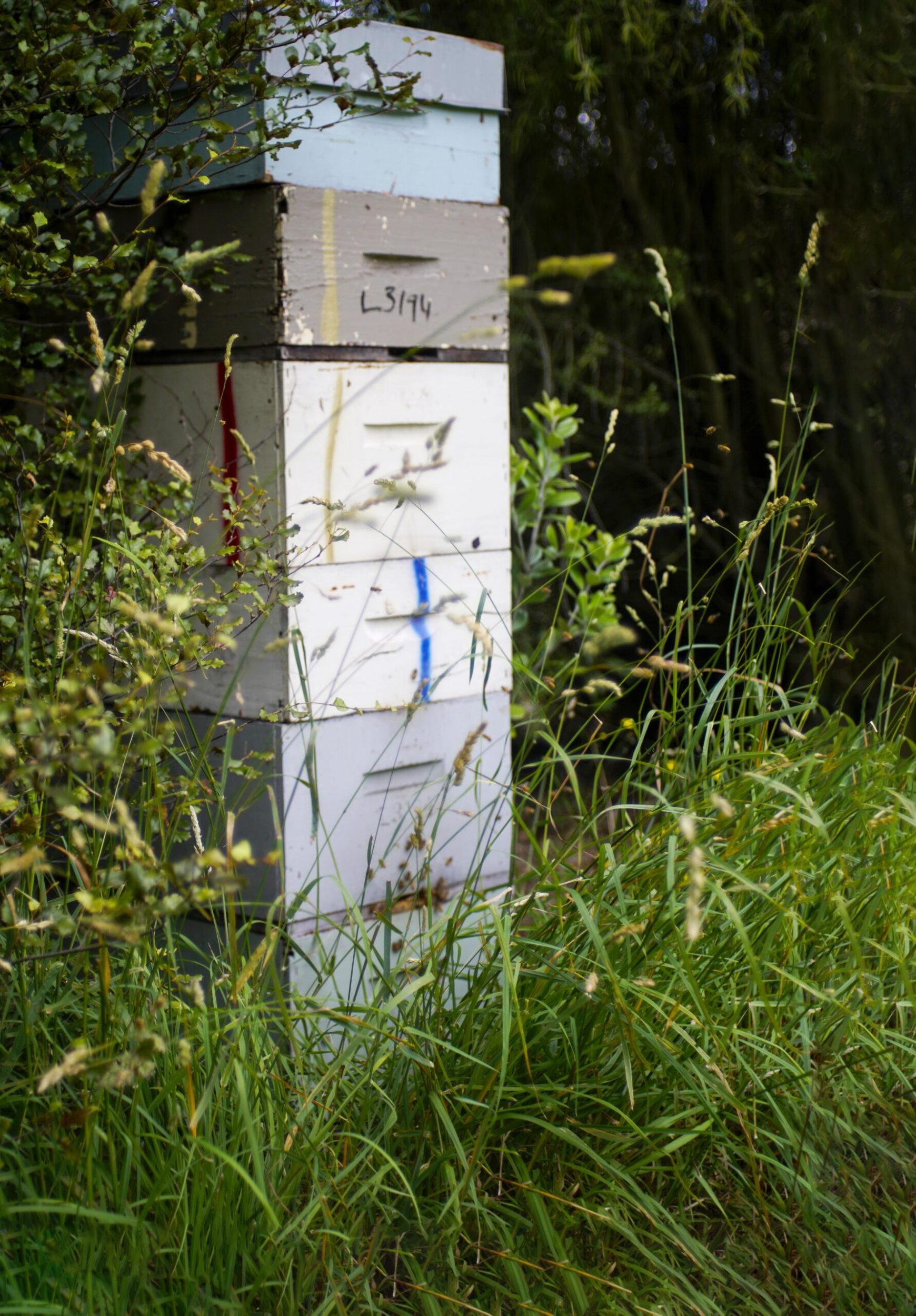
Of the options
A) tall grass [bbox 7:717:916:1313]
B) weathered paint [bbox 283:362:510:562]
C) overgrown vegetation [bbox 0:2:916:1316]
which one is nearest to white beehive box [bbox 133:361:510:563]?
weathered paint [bbox 283:362:510:562]

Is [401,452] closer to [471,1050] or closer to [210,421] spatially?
[210,421]

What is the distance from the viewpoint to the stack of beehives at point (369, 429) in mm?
2092

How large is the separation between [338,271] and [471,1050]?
137 centimetres

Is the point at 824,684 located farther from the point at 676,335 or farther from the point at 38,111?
the point at 38,111

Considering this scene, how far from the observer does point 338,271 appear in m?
2.16

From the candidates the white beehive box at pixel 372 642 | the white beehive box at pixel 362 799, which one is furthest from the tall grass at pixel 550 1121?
the white beehive box at pixel 372 642

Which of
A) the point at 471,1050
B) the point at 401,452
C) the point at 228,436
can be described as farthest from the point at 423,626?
the point at 471,1050

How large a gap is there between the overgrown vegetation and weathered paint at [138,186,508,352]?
55 centimetres

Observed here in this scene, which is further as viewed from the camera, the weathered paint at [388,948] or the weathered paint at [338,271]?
the weathered paint at [338,271]

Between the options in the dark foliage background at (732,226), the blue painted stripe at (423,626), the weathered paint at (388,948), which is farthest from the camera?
the dark foliage background at (732,226)

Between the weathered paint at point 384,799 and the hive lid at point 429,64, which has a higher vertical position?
the hive lid at point 429,64

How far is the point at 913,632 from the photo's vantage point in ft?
14.4

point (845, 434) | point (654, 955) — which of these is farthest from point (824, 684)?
point (654, 955)

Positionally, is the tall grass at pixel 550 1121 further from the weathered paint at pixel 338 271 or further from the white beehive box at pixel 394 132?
the white beehive box at pixel 394 132
